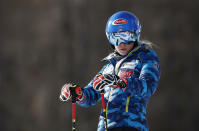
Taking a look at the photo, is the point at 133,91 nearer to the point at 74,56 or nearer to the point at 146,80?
the point at 146,80

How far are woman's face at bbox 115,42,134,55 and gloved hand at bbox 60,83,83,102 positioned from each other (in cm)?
39

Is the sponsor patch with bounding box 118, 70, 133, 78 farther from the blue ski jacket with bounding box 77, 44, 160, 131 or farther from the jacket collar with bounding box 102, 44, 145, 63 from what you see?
the jacket collar with bounding box 102, 44, 145, 63

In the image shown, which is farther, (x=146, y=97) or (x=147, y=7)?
(x=147, y=7)

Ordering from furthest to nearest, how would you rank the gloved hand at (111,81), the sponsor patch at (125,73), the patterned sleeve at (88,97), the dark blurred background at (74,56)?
the dark blurred background at (74,56) < the patterned sleeve at (88,97) < the sponsor patch at (125,73) < the gloved hand at (111,81)

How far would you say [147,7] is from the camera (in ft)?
23.6

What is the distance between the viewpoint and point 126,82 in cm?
207

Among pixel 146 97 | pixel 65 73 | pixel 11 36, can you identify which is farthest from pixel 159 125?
pixel 146 97

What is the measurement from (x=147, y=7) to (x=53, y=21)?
197 cm

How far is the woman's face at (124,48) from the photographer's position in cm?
236

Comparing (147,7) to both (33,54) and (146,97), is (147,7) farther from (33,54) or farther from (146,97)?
(146,97)

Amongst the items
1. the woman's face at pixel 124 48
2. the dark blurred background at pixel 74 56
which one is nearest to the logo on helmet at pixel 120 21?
the woman's face at pixel 124 48

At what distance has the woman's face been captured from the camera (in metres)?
2.36

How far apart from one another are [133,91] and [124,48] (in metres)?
0.40

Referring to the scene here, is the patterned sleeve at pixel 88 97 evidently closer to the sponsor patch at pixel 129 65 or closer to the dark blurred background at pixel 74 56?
the sponsor patch at pixel 129 65
